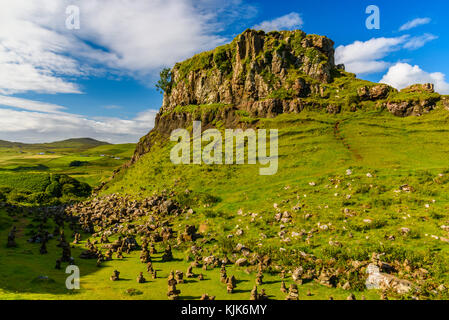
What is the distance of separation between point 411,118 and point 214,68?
245 feet

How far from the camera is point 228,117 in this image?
283ft

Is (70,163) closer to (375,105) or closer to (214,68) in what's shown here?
(214,68)

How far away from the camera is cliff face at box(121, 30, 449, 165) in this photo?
77.8 m

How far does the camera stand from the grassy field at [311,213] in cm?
1850

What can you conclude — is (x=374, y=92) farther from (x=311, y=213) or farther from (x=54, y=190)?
(x=54, y=190)

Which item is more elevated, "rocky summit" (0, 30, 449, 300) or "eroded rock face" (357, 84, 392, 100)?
"eroded rock face" (357, 84, 392, 100)

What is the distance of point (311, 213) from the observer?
3017 centimetres

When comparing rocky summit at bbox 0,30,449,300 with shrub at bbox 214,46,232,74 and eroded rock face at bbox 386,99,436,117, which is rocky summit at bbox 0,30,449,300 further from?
shrub at bbox 214,46,232,74

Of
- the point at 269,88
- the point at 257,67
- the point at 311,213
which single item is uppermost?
the point at 257,67
